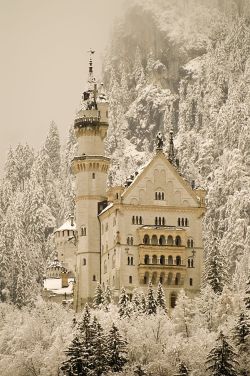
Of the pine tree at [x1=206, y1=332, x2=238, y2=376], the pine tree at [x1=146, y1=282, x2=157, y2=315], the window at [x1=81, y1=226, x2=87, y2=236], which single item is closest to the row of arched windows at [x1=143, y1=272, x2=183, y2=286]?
the pine tree at [x1=146, y1=282, x2=157, y2=315]

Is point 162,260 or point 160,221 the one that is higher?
point 160,221

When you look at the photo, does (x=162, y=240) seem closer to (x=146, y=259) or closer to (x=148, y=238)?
(x=148, y=238)

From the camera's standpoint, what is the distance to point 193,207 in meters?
191

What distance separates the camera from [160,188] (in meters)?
191

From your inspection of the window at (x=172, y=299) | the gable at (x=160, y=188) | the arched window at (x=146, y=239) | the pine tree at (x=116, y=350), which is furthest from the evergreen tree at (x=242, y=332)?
the gable at (x=160, y=188)

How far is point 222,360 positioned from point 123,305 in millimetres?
29304

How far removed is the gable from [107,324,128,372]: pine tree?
38.3 m

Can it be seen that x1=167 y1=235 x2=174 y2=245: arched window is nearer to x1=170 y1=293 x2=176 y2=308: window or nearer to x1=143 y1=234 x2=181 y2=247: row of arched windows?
x1=143 y1=234 x2=181 y2=247: row of arched windows

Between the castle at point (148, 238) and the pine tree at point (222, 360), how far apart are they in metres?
40.9

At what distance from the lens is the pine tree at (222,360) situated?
5694 inches

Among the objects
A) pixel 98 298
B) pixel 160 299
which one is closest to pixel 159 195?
pixel 98 298

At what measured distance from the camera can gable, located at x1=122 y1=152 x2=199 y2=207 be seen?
190125 mm

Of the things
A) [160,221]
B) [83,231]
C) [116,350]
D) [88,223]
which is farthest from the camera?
[83,231]

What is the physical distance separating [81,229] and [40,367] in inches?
1516
